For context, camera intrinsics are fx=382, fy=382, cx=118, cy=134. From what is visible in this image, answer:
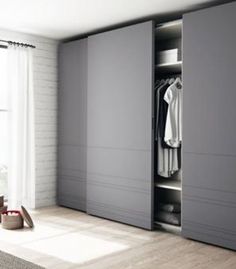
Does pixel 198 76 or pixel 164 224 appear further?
pixel 164 224

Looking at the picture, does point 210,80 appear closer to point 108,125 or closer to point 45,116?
point 108,125

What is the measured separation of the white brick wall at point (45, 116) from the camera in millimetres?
5180

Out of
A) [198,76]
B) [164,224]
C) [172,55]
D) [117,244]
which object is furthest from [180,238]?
[172,55]

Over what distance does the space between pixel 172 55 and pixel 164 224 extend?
5.91 ft

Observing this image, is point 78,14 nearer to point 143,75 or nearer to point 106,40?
point 106,40

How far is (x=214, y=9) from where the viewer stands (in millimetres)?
3543

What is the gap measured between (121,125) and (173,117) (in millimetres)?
655

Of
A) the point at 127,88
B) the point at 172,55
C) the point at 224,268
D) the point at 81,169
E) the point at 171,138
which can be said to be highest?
the point at 172,55

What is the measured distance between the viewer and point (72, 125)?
5.12 m

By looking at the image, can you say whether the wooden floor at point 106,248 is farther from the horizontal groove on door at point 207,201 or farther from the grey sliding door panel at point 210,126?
the horizontal groove on door at point 207,201

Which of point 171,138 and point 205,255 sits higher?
point 171,138

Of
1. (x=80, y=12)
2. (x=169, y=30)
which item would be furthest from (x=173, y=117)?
(x=80, y=12)

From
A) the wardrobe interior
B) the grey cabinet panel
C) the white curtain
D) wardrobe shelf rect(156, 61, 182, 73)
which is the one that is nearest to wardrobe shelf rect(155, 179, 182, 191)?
the wardrobe interior

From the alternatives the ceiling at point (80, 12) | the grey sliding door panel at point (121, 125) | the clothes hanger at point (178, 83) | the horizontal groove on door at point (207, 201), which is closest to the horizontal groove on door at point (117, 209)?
the grey sliding door panel at point (121, 125)
